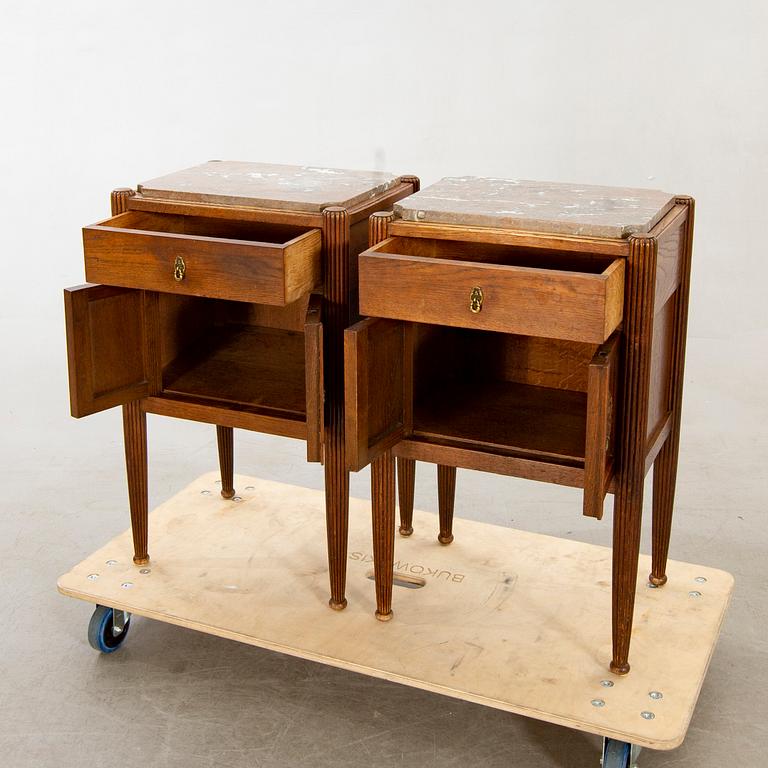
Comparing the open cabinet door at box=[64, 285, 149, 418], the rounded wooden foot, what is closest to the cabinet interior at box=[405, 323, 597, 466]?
the rounded wooden foot

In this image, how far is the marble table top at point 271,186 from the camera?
8.38 ft

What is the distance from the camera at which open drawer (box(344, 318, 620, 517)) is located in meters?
2.31

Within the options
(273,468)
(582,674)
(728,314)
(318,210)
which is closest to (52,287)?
(273,468)

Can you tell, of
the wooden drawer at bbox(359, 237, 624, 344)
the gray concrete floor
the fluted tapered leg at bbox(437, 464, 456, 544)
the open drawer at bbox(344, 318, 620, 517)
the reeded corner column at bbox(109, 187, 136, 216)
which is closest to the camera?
the wooden drawer at bbox(359, 237, 624, 344)

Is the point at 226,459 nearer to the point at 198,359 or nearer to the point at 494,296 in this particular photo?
the point at 198,359

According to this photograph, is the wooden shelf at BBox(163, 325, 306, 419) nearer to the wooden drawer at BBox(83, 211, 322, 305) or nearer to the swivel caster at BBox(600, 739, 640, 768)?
the wooden drawer at BBox(83, 211, 322, 305)

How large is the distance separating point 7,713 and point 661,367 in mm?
1428

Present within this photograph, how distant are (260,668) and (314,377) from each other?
706 mm

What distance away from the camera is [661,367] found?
A: 2.57 meters

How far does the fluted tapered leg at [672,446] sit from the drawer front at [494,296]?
0.36m

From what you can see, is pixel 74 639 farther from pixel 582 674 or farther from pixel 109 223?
pixel 582 674

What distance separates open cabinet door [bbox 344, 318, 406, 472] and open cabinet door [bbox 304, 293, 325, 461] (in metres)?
0.11

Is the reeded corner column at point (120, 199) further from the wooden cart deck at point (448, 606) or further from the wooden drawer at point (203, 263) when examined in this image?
the wooden cart deck at point (448, 606)

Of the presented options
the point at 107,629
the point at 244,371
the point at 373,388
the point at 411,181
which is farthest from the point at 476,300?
the point at 107,629
